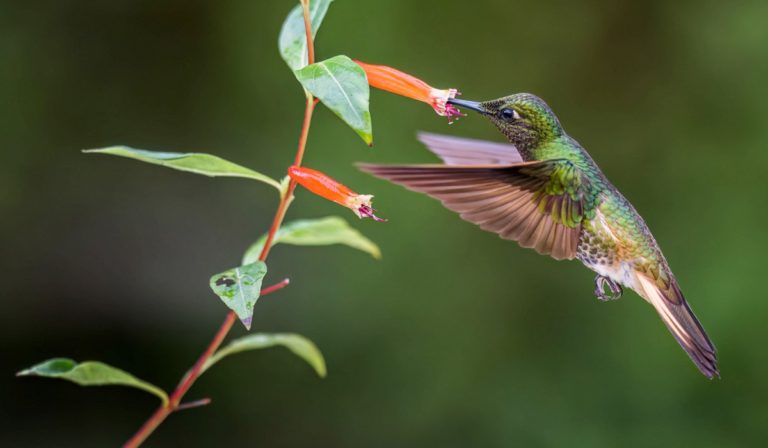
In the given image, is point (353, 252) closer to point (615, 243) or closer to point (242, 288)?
point (615, 243)

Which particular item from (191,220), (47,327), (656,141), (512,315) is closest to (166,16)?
(191,220)

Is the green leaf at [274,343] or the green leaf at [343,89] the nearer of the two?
the green leaf at [343,89]

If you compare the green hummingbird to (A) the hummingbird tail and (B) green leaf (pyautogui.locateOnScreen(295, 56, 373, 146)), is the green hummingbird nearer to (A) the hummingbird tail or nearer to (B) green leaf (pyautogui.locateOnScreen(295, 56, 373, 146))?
(A) the hummingbird tail

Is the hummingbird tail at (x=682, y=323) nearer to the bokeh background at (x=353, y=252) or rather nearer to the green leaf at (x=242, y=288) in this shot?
the green leaf at (x=242, y=288)

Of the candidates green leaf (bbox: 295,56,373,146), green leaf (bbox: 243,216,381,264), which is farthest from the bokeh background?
green leaf (bbox: 295,56,373,146)

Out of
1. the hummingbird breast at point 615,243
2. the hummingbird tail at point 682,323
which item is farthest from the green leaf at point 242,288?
the hummingbird tail at point 682,323

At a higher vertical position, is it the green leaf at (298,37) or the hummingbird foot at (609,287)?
the green leaf at (298,37)

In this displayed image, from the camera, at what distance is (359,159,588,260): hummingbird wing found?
1818 millimetres

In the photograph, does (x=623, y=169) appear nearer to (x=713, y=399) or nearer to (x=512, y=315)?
(x=512, y=315)

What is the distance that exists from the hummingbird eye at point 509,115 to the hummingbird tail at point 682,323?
1.94 feet

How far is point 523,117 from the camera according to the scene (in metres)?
2.13

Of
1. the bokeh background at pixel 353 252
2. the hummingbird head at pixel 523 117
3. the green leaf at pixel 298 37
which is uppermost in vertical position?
the green leaf at pixel 298 37

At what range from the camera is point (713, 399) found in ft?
16.0

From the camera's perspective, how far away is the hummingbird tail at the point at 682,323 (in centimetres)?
202
